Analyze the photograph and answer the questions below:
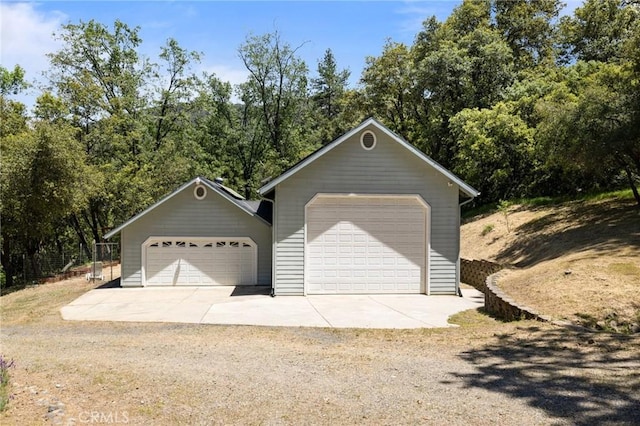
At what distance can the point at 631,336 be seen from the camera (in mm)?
7648

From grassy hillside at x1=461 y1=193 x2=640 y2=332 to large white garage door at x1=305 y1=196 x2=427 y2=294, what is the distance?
296cm

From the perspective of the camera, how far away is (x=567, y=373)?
608 centimetres

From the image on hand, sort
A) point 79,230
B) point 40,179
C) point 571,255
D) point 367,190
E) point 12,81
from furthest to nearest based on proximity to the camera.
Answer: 1. point 12,81
2. point 79,230
3. point 40,179
4. point 367,190
5. point 571,255

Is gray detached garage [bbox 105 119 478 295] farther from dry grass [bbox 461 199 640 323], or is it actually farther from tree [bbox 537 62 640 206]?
tree [bbox 537 62 640 206]

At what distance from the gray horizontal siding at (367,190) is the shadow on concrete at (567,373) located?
6355 mm

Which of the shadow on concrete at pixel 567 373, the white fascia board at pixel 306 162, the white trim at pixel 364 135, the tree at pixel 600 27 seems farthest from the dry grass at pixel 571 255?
the tree at pixel 600 27

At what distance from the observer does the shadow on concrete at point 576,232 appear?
46.5 ft

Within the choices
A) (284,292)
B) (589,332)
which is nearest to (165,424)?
(589,332)

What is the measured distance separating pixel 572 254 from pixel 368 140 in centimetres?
673

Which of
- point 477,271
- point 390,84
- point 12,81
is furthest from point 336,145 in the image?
point 12,81

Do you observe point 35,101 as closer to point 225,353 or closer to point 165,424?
point 225,353

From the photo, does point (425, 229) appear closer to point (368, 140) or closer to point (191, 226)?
point (368, 140)

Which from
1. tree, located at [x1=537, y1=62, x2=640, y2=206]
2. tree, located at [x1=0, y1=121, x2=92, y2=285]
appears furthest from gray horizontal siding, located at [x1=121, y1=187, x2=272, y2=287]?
tree, located at [x1=537, y1=62, x2=640, y2=206]

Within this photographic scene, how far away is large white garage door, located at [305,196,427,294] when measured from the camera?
1459cm
